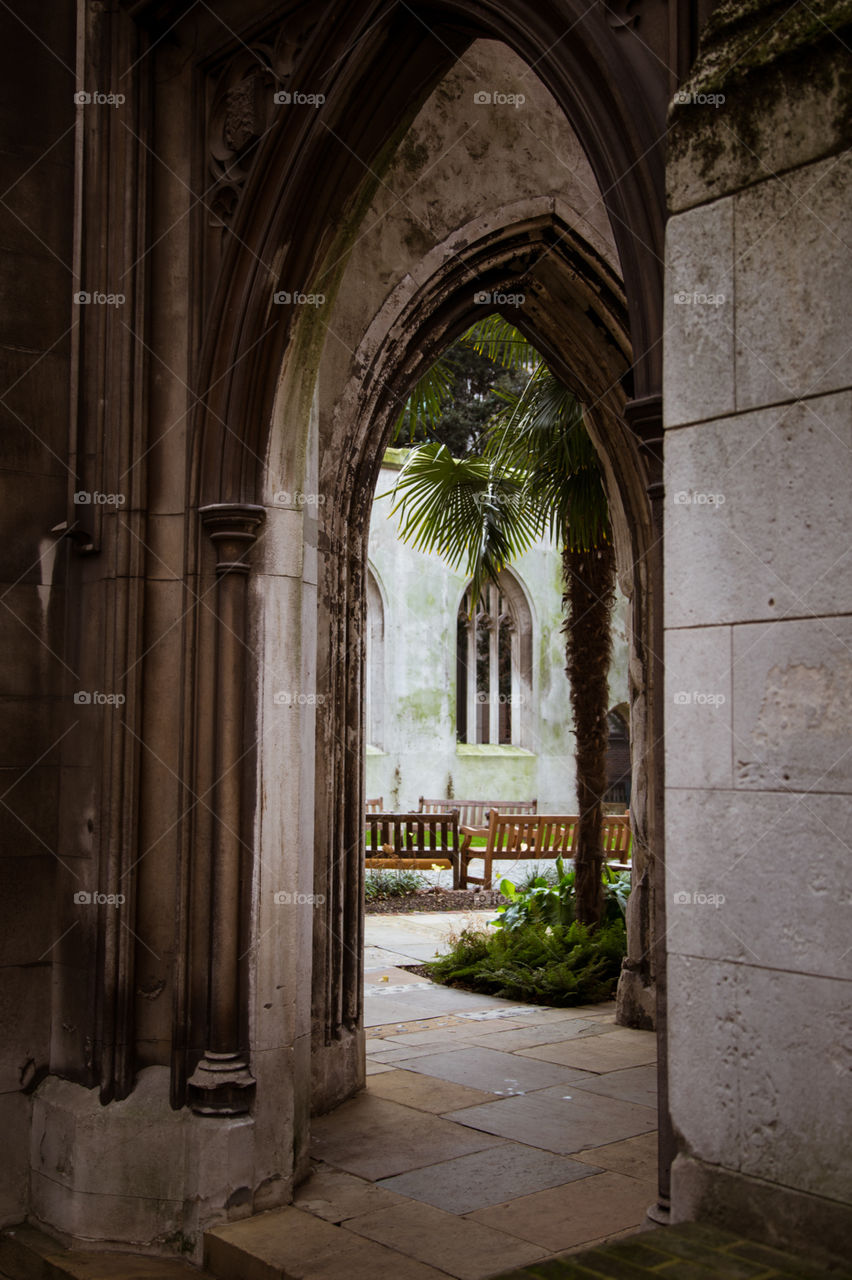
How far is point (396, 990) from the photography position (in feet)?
25.0

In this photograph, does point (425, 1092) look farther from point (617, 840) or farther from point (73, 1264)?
point (617, 840)

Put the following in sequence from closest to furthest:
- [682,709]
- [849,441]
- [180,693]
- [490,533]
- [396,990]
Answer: [849,441] → [682,709] → [180,693] → [396,990] → [490,533]

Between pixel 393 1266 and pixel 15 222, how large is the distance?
12.5 feet

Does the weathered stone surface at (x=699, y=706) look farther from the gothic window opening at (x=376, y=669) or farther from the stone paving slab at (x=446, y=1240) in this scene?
the gothic window opening at (x=376, y=669)

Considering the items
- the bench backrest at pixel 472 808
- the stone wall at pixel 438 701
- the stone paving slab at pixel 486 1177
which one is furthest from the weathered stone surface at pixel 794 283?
the bench backrest at pixel 472 808

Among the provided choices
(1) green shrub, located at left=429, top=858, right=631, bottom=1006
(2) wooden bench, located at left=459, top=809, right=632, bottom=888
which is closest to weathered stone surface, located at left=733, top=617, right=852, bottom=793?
(1) green shrub, located at left=429, top=858, right=631, bottom=1006

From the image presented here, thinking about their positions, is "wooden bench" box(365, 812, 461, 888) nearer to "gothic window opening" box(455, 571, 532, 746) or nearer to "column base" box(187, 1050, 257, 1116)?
"gothic window opening" box(455, 571, 532, 746)

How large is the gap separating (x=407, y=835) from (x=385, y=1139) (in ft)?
26.5

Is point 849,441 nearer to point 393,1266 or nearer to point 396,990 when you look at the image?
point 393,1266

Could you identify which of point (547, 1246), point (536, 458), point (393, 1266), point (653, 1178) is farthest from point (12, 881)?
point (536, 458)

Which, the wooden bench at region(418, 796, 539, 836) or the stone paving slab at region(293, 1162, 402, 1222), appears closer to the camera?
the stone paving slab at region(293, 1162, 402, 1222)

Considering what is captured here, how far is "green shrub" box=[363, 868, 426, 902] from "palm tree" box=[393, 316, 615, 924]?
404 centimetres

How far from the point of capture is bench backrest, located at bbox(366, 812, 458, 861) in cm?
1263

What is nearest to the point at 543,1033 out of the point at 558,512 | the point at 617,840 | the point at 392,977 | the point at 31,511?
the point at 392,977
